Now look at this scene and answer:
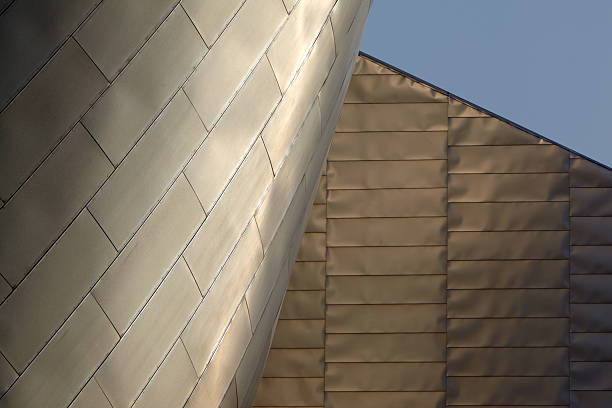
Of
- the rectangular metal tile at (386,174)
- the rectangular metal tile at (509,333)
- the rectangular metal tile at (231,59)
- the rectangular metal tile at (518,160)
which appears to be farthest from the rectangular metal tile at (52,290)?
the rectangular metal tile at (518,160)

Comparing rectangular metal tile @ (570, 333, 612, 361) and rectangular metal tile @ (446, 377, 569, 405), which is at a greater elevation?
rectangular metal tile @ (570, 333, 612, 361)

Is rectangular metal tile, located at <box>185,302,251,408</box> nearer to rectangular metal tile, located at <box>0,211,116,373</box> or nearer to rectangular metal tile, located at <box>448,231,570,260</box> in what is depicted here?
rectangular metal tile, located at <box>0,211,116,373</box>

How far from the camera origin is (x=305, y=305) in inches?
448

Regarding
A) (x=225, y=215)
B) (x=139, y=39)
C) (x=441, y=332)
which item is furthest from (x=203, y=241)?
(x=441, y=332)

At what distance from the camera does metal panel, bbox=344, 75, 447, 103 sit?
11.7 metres

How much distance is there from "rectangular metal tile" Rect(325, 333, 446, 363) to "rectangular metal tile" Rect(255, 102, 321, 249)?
5.34 meters

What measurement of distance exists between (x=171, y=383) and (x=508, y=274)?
7646 mm

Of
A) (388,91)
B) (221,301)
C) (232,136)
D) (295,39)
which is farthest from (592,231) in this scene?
(232,136)

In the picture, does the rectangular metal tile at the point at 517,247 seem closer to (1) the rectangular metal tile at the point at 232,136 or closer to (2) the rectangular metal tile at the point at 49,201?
(1) the rectangular metal tile at the point at 232,136

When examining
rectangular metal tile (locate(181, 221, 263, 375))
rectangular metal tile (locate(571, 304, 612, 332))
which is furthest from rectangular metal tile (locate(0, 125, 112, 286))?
rectangular metal tile (locate(571, 304, 612, 332))

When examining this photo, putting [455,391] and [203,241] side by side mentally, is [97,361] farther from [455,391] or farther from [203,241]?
[455,391]

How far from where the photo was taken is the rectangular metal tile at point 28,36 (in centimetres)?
312

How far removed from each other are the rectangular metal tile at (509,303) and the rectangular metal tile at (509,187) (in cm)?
125

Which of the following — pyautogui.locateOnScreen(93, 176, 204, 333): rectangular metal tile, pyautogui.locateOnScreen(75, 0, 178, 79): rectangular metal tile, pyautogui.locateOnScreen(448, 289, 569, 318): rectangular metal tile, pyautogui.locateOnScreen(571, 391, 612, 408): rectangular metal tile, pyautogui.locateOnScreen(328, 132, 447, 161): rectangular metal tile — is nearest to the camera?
pyautogui.locateOnScreen(75, 0, 178, 79): rectangular metal tile
